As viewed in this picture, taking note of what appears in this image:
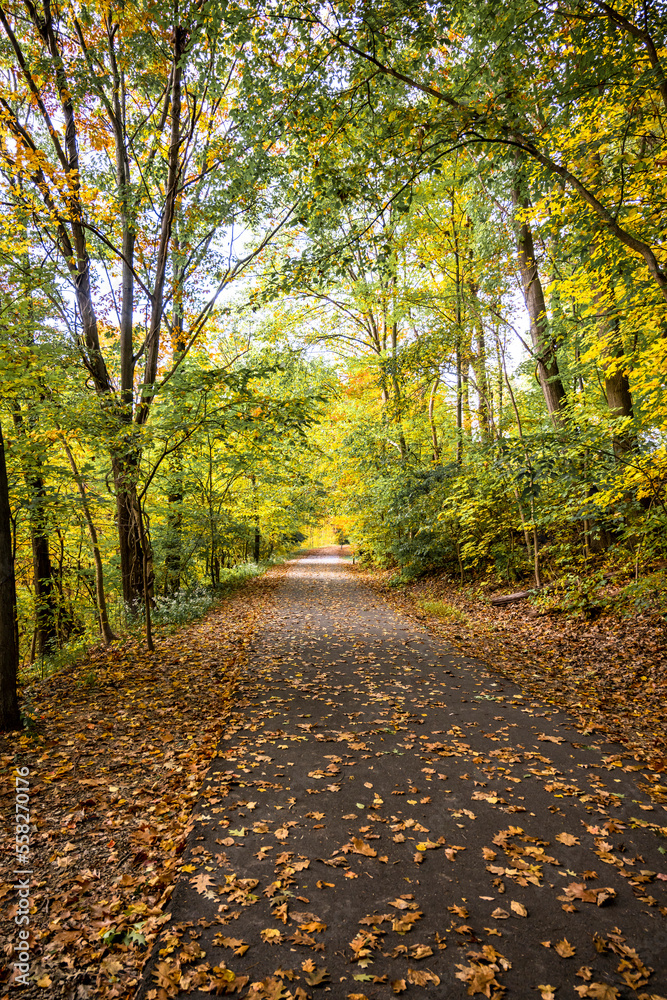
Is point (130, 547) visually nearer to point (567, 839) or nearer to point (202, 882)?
point (202, 882)

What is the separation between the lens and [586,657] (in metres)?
6.82

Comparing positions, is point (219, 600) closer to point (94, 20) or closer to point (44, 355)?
point (44, 355)

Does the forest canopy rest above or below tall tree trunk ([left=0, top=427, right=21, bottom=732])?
above

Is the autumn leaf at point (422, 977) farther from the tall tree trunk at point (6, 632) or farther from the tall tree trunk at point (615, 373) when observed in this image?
the tall tree trunk at point (615, 373)

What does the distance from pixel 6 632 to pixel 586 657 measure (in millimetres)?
7462

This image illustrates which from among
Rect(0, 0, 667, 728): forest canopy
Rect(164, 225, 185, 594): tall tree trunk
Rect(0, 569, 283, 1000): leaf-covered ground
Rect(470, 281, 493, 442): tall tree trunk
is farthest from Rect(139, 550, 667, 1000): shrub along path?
Rect(470, 281, 493, 442): tall tree trunk

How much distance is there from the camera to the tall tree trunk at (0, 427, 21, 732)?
4.89m

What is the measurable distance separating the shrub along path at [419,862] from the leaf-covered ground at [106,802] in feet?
0.77

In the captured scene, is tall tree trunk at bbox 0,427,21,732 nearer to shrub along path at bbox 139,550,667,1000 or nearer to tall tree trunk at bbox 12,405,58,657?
shrub along path at bbox 139,550,667,1000

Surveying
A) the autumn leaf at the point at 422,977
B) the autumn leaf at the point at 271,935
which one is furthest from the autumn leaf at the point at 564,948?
the autumn leaf at the point at 271,935

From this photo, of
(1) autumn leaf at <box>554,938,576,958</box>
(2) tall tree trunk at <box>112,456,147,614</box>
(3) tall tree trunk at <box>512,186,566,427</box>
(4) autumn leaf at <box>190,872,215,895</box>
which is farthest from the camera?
(3) tall tree trunk at <box>512,186,566,427</box>

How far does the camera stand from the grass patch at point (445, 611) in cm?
1020

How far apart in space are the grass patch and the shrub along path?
4.48 metres

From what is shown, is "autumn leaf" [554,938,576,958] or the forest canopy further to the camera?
the forest canopy
